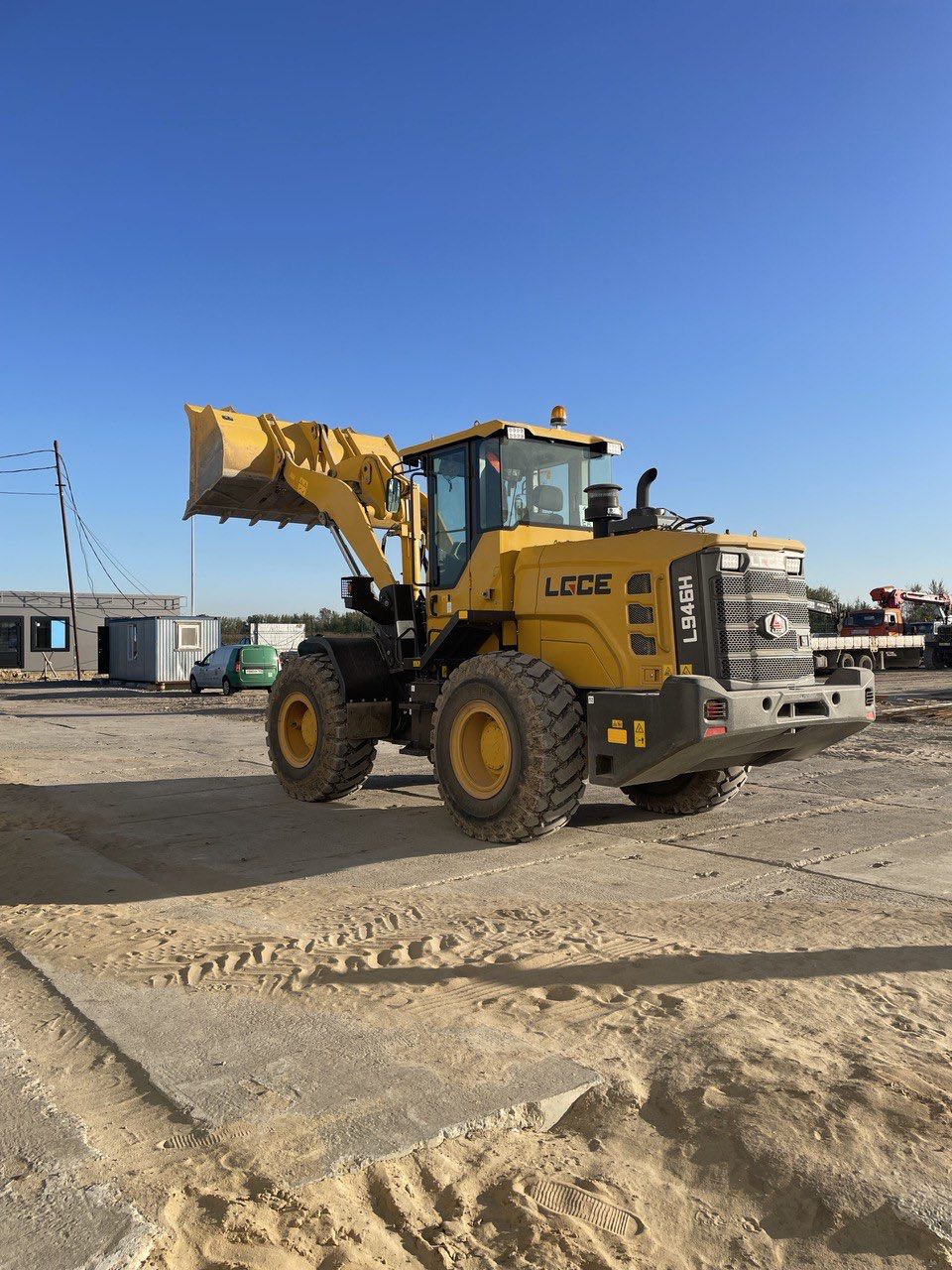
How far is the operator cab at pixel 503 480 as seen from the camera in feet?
26.6

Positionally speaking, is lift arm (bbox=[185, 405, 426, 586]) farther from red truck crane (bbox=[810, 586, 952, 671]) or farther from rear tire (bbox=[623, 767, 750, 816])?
red truck crane (bbox=[810, 586, 952, 671])

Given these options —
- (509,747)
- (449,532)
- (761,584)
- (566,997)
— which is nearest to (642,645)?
(761,584)

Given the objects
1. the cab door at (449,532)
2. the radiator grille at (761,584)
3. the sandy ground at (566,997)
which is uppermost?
the cab door at (449,532)

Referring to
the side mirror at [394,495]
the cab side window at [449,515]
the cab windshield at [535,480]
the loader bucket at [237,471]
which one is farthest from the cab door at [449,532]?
the loader bucket at [237,471]

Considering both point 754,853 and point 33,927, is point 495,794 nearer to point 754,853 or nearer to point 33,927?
point 754,853

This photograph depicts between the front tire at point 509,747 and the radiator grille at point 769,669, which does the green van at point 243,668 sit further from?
the radiator grille at point 769,669

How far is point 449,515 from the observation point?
8.60 meters

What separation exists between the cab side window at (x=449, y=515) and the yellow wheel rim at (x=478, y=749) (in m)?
1.51

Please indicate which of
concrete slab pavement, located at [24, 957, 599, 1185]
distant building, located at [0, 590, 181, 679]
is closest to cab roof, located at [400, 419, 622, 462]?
concrete slab pavement, located at [24, 957, 599, 1185]

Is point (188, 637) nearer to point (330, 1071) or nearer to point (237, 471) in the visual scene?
point (237, 471)

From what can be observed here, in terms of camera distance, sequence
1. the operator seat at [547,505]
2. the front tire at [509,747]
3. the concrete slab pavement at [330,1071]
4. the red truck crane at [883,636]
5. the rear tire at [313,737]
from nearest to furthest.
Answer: the concrete slab pavement at [330,1071] → the front tire at [509,747] → the operator seat at [547,505] → the rear tire at [313,737] → the red truck crane at [883,636]

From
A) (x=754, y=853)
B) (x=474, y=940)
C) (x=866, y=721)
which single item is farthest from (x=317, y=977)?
(x=866, y=721)

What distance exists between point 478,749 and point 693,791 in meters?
2.07

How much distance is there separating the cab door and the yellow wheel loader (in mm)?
20
